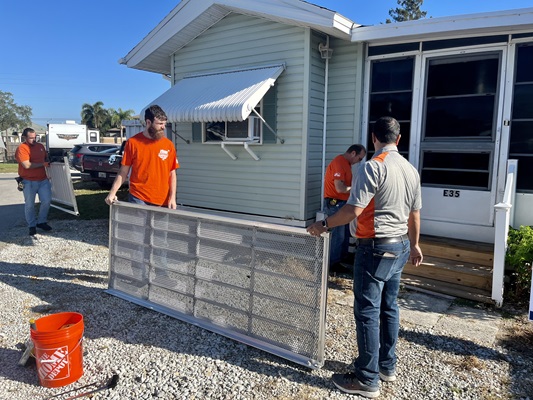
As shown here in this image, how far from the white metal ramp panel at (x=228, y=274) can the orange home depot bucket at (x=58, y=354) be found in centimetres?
109

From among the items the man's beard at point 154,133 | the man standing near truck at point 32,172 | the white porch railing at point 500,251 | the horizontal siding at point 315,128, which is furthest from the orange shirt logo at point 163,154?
the man standing near truck at point 32,172

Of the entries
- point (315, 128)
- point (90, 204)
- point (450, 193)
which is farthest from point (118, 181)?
point (90, 204)

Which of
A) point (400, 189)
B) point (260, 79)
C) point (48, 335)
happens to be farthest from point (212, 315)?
point (260, 79)

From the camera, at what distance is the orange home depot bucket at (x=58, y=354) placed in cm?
279

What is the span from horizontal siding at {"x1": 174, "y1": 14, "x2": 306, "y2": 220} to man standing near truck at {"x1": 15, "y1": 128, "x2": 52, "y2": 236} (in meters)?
2.30

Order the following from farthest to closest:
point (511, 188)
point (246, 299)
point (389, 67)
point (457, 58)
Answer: point (389, 67) → point (457, 58) → point (511, 188) → point (246, 299)

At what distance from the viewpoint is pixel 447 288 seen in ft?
15.2

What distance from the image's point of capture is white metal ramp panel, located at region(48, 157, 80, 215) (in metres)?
6.91

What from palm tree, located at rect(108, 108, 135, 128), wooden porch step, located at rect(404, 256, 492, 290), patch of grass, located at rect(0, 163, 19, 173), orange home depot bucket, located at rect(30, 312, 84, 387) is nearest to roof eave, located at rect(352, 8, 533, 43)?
wooden porch step, located at rect(404, 256, 492, 290)

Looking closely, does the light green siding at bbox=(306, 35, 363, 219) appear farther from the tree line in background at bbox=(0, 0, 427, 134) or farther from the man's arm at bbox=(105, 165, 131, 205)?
the tree line in background at bbox=(0, 0, 427, 134)

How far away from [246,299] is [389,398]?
4.30 feet

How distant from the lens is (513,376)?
299cm

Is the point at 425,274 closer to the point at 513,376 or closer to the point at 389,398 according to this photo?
the point at 513,376

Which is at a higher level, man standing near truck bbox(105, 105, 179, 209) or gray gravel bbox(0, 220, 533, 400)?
man standing near truck bbox(105, 105, 179, 209)
